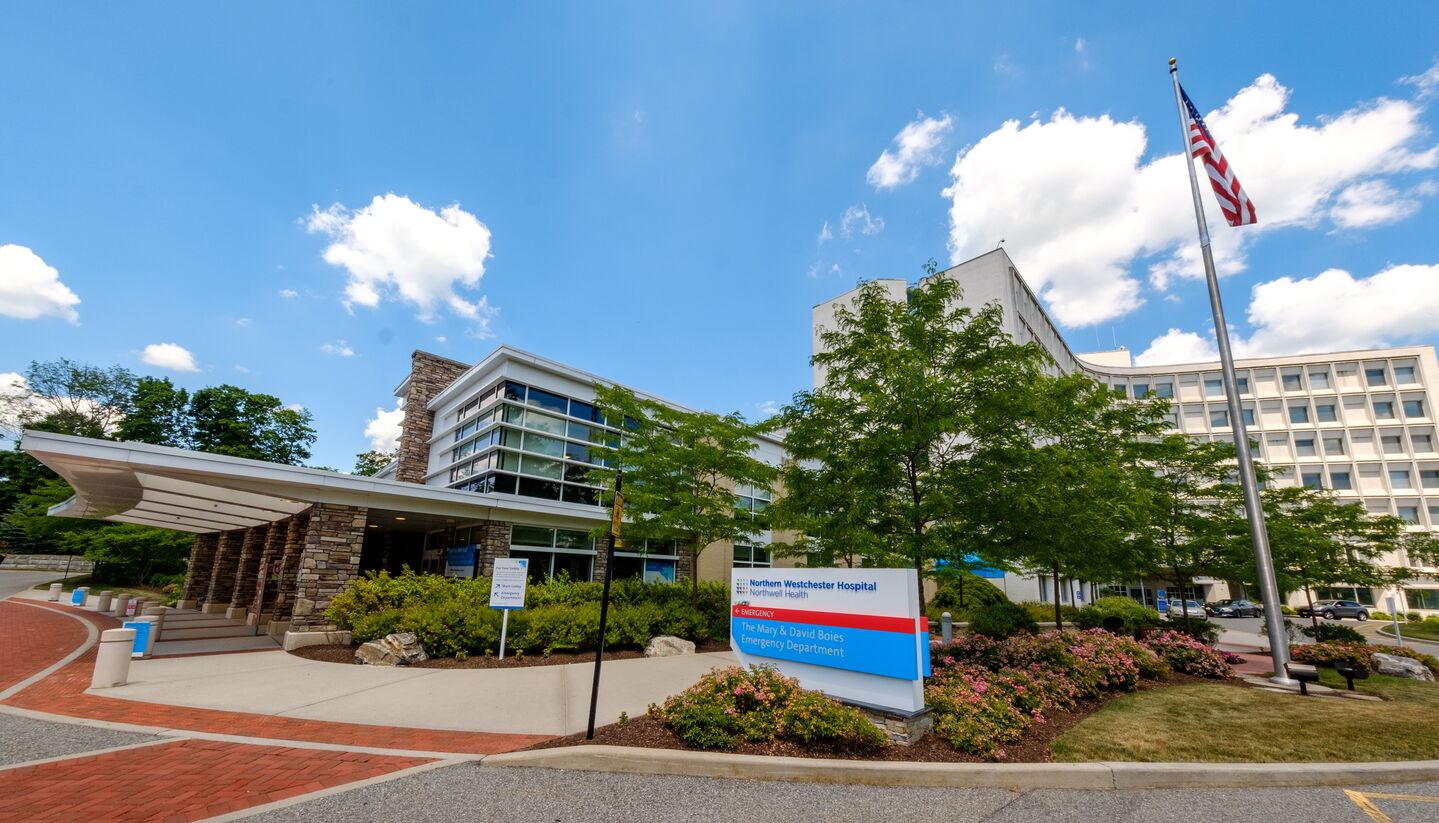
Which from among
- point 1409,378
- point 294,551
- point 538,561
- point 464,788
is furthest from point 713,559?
point 1409,378

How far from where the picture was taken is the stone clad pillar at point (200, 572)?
23.2 m

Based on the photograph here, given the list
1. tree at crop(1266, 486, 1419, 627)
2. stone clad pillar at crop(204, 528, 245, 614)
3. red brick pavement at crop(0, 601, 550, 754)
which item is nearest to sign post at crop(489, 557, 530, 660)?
red brick pavement at crop(0, 601, 550, 754)

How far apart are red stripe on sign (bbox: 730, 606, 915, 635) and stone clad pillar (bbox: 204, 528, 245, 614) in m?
21.6

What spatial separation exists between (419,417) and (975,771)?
84.9 feet

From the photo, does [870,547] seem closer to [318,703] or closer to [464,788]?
→ [464,788]

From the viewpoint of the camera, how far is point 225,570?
68.3 feet

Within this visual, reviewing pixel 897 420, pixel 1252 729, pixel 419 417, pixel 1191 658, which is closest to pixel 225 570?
pixel 419 417

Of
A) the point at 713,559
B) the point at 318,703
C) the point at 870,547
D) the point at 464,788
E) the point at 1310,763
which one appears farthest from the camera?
the point at 713,559

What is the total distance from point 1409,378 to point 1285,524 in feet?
202

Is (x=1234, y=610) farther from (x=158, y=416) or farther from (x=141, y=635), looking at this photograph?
(x=158, y=416)

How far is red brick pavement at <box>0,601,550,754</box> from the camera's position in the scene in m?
6.20

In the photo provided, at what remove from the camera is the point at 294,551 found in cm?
1449

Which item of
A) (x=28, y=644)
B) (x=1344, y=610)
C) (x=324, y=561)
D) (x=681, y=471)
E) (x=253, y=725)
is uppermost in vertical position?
(x=681, y=471)

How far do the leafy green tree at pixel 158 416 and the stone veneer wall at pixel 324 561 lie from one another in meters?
39.4
